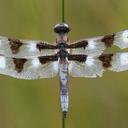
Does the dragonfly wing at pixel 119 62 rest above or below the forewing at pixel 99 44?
below

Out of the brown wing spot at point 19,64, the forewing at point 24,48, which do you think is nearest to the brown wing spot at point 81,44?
the forewing at point 24,48

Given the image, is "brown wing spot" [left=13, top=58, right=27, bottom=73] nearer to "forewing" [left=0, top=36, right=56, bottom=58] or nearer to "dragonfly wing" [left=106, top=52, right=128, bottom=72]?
"forewing" [left=0, top=36, right=56, bottom=58]

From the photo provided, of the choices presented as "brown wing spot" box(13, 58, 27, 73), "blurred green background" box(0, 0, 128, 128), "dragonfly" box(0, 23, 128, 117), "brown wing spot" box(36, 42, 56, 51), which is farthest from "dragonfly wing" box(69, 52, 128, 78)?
"blurred green background" box(0, 0, 128, 128)

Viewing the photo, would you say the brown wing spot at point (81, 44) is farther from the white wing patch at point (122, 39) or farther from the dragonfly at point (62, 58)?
the white wing patch at point (122, 39)

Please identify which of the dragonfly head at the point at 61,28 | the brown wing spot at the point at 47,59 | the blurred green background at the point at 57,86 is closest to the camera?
the dragonfly head at the point at 61,28

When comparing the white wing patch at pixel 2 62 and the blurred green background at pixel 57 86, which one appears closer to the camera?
the white wing patch at pixel 2 62

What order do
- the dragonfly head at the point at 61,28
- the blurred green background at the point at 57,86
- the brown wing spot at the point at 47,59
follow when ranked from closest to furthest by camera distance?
the dragonfly head at the point at 61,28, the brown wing spot at the point at 47,59, the blurred green background at the point at 57,86

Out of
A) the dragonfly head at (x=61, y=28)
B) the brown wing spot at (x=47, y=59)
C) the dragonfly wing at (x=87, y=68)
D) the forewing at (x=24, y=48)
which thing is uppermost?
the dragonfly head at (x=61, y=28)

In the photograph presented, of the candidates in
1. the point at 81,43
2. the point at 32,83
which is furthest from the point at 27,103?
the point at 81,43
